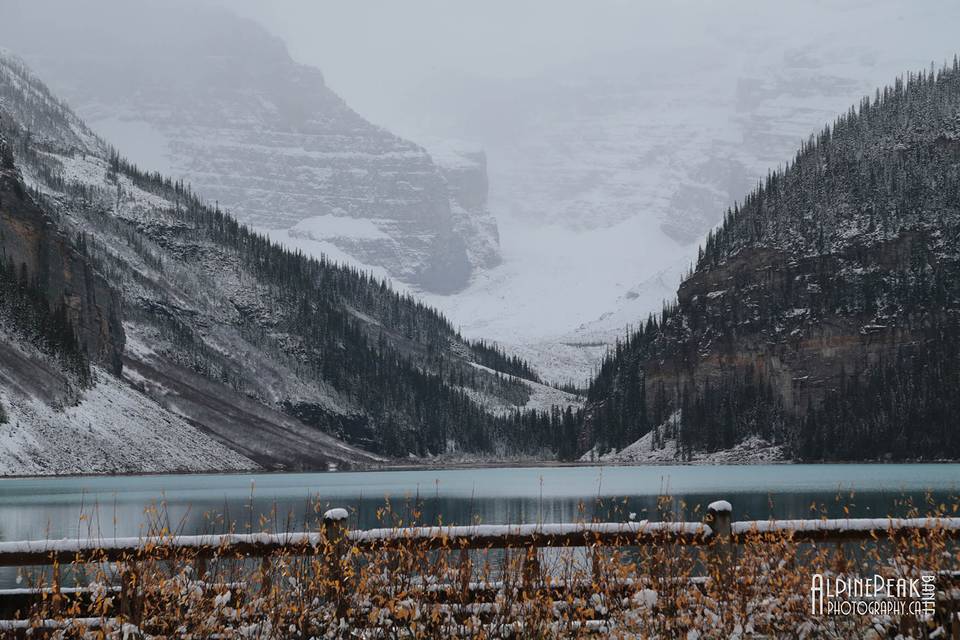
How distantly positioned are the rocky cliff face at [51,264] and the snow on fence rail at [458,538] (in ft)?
539

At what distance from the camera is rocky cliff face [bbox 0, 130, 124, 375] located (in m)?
172

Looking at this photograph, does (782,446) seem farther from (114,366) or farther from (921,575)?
(921,575)

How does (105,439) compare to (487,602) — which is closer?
(487,602)

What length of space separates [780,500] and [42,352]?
4452 inches

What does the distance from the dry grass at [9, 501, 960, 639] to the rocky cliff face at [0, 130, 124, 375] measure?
6511 inches

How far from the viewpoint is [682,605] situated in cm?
1284

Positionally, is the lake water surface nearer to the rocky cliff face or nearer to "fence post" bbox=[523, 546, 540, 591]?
"fence post" bbox=[523, 546, 540, 591]

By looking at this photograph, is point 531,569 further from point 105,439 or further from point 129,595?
point 105,439

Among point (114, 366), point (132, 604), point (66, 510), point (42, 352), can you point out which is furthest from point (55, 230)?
point (132, 604)

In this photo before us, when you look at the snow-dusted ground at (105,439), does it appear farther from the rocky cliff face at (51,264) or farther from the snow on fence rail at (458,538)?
the snow on fence rail at (458,538)

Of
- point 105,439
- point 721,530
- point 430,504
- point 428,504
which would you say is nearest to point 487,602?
point 721,530

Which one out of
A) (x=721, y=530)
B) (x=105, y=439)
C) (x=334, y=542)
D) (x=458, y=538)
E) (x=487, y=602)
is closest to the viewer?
(x=458, y=538)

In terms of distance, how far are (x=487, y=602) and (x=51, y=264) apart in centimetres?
18218

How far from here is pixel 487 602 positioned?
45.2 feet
